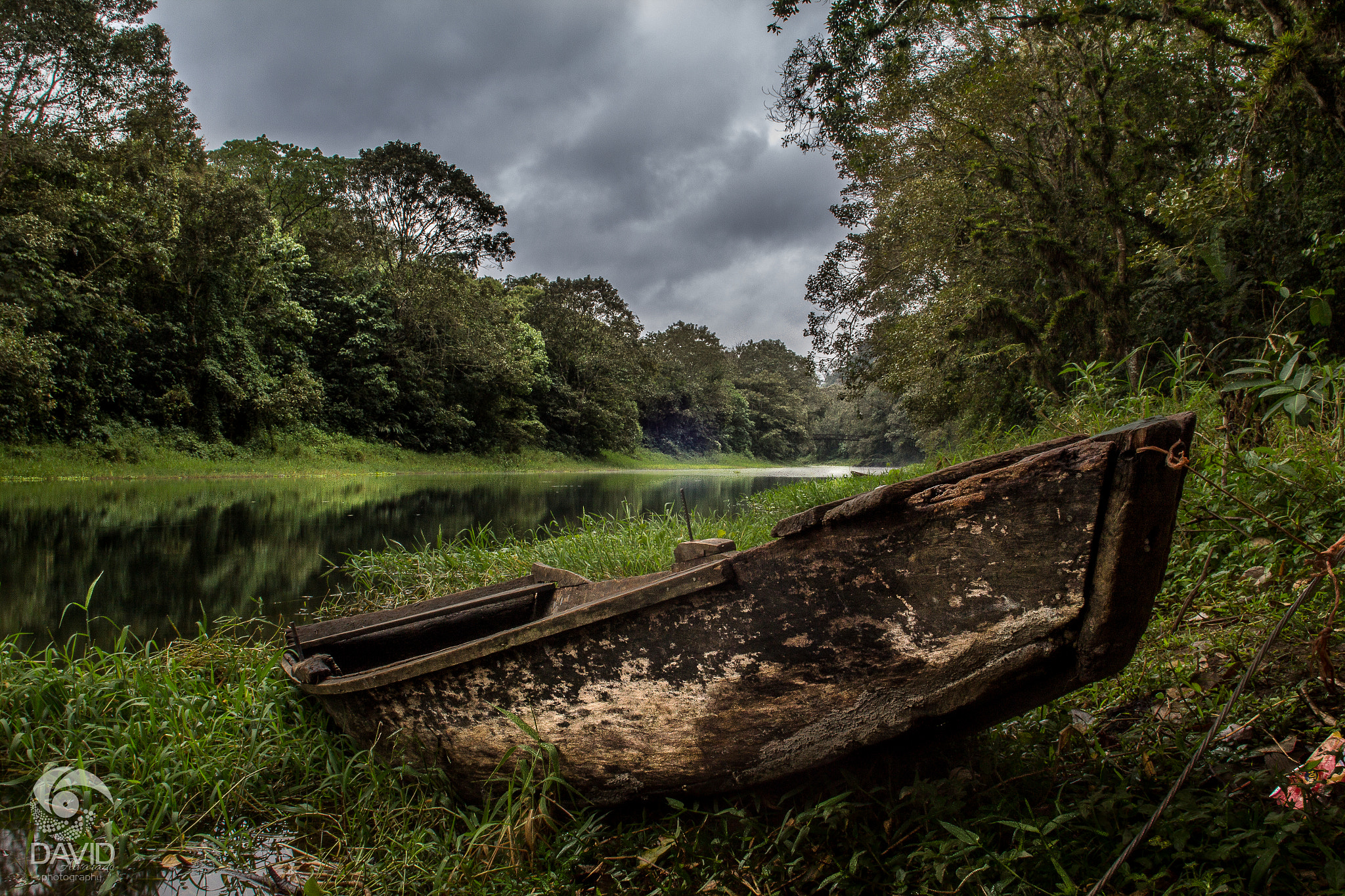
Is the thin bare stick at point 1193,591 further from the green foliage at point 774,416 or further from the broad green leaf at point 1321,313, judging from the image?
the green foliage at point 774,416

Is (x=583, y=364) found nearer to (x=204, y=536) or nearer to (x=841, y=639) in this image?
(x=204, y=536)

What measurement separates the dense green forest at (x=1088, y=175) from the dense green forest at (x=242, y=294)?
6.58 m

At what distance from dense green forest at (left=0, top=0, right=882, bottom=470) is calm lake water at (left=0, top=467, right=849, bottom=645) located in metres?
3.35

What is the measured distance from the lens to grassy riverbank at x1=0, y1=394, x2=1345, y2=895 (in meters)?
1.53

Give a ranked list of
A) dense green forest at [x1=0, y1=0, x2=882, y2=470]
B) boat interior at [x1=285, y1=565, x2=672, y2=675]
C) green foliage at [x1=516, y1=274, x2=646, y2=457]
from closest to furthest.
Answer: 1. boat interior at [x1=285, y1=565, x2=672, y2=675]
2. dense green forest at [x1=0, y1=0, x2=882, y2=470]
3. green foliage at [x1=516, y1=274, x2=646, y2=457]

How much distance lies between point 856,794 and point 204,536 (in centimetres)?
863

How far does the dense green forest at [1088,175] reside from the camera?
5559 millimetres

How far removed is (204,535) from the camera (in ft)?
26.0

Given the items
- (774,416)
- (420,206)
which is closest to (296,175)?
(420,206)

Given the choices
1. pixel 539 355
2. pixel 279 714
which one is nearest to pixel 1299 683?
pixel 279 714

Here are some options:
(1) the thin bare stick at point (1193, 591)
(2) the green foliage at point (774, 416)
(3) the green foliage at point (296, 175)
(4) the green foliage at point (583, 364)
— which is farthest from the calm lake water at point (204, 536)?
(2) the green foliage at point (774, 416)

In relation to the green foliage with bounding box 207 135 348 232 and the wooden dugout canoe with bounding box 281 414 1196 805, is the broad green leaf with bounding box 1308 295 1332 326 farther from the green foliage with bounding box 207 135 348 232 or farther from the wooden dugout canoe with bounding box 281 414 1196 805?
the green foliage with bounding box 207 135 348 232

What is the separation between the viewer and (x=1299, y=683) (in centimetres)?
193

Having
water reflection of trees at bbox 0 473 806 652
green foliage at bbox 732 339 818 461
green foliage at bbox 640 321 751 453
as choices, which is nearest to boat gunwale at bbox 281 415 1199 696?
water reflection of trees at bbox 0 473 806 652
